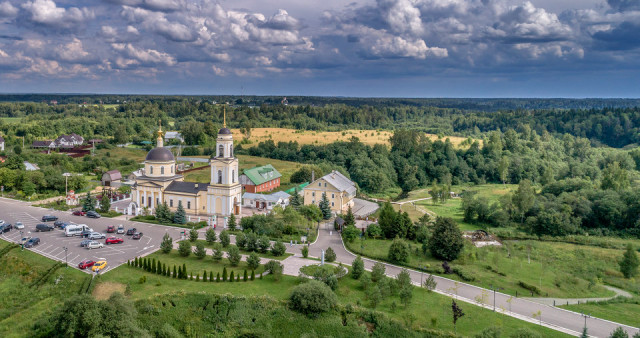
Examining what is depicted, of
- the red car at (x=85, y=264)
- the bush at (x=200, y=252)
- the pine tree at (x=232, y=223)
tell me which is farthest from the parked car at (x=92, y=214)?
the bush at (x=200, y=252)

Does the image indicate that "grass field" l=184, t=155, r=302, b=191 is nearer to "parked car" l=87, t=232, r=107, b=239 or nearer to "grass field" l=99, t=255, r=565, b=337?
"parked car" l=87, t=232, r=107, b=239

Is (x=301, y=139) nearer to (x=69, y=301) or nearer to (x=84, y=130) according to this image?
(x=84, y=130)

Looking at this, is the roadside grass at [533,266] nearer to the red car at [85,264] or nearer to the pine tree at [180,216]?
the pine tree at [180,216]

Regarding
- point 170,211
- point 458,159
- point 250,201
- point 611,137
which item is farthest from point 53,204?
point 611,137

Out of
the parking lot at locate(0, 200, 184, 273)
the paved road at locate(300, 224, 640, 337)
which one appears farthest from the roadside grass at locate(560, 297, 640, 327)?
the parking lot at locate(0, 200, 184, 273)

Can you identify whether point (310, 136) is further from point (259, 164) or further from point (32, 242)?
point (32, 242)

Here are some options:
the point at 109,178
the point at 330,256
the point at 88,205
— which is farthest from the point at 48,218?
the point at 330,256
